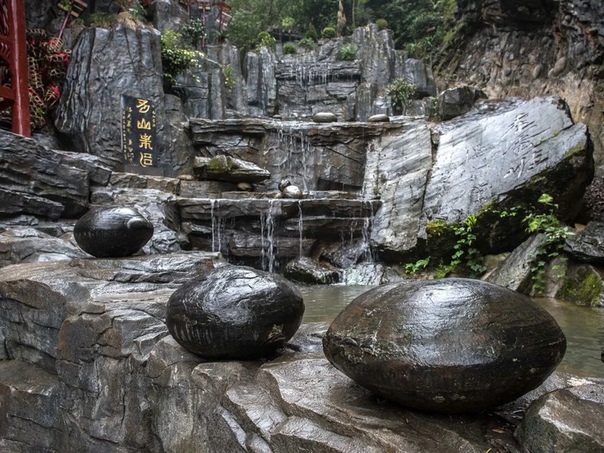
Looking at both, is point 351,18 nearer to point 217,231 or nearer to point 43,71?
point 43,71

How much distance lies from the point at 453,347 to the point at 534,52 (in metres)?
15.5

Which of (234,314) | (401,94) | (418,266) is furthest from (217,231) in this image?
(401,94)

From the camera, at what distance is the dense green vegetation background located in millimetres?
22250

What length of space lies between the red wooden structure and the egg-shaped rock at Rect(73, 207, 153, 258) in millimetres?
7391

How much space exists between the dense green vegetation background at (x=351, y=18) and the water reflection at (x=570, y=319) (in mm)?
14918

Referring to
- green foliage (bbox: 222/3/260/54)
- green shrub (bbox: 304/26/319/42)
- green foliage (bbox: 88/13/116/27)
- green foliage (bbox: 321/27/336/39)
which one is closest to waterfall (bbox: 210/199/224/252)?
green foliage (bbox: 88/13/116/27)

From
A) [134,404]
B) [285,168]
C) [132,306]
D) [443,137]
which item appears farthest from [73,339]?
[285,168]

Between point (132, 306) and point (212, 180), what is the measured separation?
7.90 meters

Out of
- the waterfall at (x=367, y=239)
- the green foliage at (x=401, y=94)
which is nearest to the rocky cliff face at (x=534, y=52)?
the green foliage at (x=401, y=94)

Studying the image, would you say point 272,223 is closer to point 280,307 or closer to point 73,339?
point 73,339

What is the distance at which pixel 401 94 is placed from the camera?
18469mm

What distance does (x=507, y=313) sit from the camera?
5.99ft

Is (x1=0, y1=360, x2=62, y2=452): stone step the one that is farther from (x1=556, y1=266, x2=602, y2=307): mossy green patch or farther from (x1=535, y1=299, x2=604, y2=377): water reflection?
(x1=556, y1=266, x2=602, y2=307): mossy green patch

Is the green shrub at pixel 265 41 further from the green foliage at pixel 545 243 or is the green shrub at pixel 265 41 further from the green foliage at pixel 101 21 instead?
the green foliage at pixel 545 243
